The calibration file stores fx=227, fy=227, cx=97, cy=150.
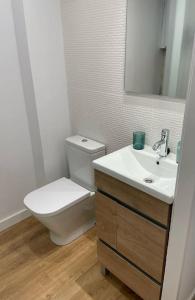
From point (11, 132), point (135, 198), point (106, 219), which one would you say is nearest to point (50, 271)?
point (106, 219)

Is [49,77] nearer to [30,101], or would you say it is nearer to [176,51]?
[30,101]

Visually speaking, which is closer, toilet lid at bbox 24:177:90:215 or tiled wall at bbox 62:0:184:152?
Result: tiled wall at bbox 62:0:184:152

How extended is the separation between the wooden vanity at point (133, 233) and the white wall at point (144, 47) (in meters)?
0.64

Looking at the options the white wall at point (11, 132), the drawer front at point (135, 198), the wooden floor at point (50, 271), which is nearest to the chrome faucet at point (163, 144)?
the drawer front at point (135, 198)

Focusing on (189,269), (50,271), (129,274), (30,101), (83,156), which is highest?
(30,101)

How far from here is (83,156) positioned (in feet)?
5.98

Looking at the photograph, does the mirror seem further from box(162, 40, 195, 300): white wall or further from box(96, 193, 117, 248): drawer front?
box(96, 193, 117, 248): drawer front

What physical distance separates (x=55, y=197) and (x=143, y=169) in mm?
719

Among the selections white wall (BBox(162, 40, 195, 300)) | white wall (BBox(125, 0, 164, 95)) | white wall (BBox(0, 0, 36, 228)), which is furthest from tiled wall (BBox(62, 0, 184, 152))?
white wall (BBox(162, 40, 195, 300))

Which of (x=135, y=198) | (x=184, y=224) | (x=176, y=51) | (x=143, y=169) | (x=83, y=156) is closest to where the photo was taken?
(x=184, y=224)

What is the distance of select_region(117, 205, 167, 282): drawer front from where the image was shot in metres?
1.08

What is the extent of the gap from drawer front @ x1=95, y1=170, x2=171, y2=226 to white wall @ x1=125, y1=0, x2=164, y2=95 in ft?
2.02

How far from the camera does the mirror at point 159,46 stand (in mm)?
1201

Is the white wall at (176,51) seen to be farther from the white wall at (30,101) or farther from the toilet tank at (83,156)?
the white wall at (30,101)
